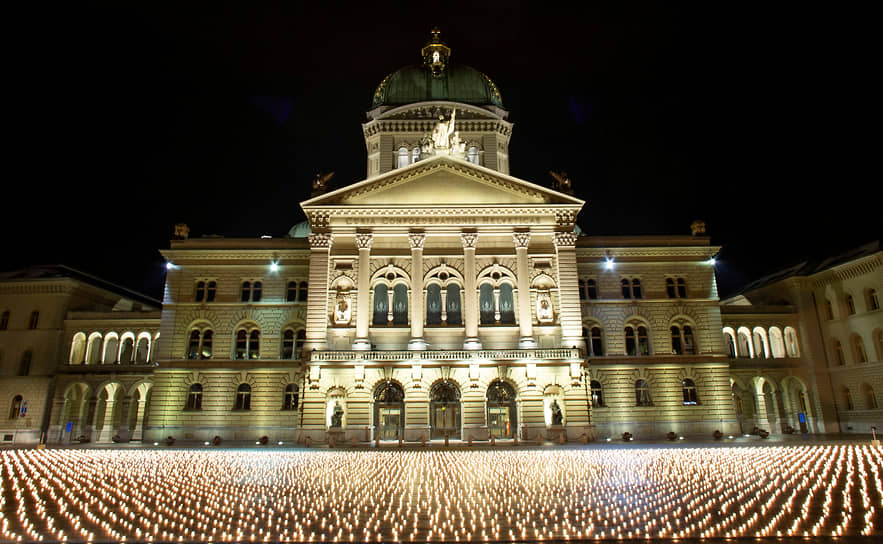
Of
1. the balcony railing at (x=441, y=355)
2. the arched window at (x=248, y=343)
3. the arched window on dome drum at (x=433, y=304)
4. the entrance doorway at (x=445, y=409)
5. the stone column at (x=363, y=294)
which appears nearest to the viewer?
the balcony railing at (x=441, y=355)

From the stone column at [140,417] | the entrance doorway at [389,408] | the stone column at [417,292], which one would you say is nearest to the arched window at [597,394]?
the stone column at [417,292]

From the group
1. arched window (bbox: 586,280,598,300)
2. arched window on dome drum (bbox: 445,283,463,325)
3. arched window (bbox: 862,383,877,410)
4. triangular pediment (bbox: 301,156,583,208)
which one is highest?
triangular pediment (bbox: 301,156,583,208)

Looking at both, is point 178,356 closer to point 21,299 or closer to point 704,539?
point 21,299

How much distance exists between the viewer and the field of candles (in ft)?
34.8

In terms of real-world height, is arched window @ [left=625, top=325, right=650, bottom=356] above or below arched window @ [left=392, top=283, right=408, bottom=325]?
below

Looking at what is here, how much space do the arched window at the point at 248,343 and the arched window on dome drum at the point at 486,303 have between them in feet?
57.0

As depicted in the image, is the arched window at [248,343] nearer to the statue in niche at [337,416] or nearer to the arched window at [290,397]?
the arched window at [290,397]

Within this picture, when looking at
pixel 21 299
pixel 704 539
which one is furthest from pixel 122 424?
pixel 704 539

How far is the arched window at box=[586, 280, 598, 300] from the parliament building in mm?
347

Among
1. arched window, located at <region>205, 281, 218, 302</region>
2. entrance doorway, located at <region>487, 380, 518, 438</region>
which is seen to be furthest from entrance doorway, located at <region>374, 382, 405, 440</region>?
arched window, located at <region>205, 281, 218, 302</region>

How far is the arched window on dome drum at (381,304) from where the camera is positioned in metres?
39.2

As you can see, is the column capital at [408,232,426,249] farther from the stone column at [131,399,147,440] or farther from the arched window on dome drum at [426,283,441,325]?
the stone column at [131,399,147,440]

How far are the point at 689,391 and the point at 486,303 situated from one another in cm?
1704

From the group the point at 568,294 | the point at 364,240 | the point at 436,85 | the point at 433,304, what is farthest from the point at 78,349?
the point at 568,294
